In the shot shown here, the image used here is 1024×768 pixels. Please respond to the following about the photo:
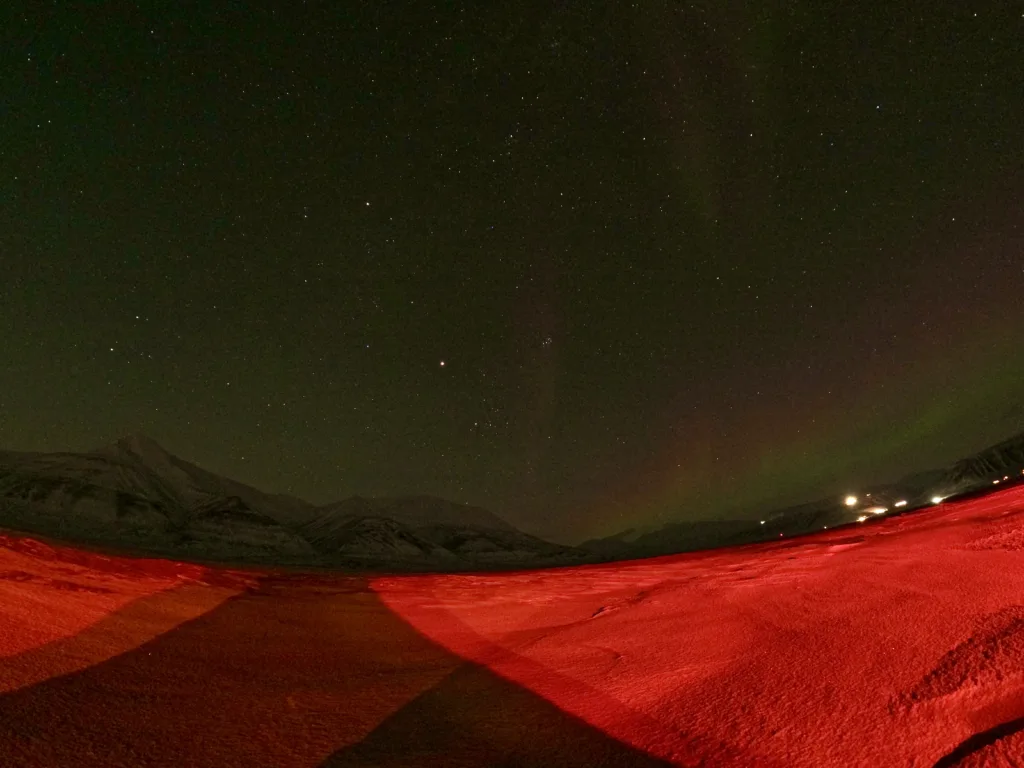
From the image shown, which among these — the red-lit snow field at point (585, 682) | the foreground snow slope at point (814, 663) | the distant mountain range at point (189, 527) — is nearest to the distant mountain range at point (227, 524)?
the distant mountain range at point (189, 527)

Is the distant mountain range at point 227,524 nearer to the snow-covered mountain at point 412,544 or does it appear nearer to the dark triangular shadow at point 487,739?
the snow-covered mountain at point 412,544

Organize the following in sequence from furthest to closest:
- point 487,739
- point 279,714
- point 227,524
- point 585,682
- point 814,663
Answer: point 227,524, point 585,682, point 279,714, point 814,663, point 487,739

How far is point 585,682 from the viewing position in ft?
12.1

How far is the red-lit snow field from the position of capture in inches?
99.3

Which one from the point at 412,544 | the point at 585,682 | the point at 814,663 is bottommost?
the point at 412,544

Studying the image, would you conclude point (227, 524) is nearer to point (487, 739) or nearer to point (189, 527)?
point (189, 527)

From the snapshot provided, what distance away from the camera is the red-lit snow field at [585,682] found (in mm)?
2521

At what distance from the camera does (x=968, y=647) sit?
3025 mm

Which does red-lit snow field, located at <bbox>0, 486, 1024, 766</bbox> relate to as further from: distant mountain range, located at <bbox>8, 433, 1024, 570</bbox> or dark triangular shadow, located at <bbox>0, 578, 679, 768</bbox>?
distant mountain range, located at <bbox>8, 433, 1024, 570</bbox>

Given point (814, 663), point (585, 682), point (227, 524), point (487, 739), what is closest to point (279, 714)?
point (487, 739)

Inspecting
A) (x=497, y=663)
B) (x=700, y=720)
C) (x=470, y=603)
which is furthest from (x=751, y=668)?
(x=470, y=603)

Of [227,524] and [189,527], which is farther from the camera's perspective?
[227,524]

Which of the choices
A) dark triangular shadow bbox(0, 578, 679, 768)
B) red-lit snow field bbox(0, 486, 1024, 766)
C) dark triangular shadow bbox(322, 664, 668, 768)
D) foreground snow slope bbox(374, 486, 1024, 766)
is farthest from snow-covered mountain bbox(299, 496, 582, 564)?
dark triangular shadow bbox(322, 664, 668, 768)

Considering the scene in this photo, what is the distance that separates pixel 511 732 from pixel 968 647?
2707 mm
